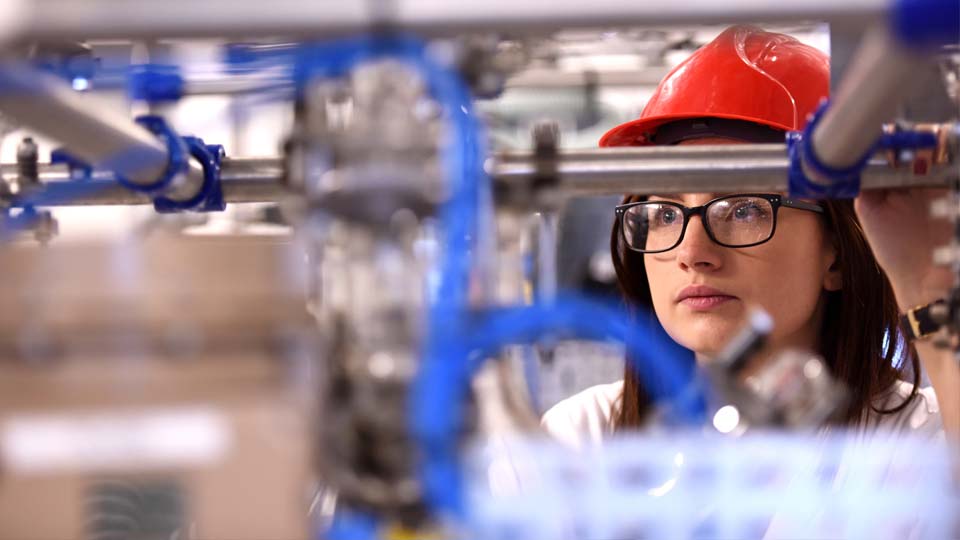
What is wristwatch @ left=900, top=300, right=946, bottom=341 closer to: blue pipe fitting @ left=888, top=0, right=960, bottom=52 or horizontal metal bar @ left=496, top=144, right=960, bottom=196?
horizontal metal bar @ left=496, top=144, right=960, bottom=196

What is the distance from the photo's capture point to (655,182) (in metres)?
0.79

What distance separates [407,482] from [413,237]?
0.15 metres

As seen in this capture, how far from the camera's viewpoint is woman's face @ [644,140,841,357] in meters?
1.23

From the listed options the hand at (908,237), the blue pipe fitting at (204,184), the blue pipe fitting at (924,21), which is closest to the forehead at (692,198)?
the hand at (908,237)

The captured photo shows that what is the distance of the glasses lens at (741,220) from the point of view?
1178 mm

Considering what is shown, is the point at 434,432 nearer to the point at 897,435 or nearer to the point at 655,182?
the point at 655,182

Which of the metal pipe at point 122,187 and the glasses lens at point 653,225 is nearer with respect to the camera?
the metal pipe at point 122,187

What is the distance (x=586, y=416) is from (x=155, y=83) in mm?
1003

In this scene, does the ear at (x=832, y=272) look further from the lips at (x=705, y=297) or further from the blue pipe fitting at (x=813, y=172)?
the blue pipe fitting at (x=813, y=172)

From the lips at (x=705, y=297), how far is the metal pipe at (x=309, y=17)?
2.45 feet

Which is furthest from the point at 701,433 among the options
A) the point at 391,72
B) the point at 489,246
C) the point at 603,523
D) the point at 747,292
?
the point at 747,292

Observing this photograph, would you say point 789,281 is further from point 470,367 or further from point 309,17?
point 309,17

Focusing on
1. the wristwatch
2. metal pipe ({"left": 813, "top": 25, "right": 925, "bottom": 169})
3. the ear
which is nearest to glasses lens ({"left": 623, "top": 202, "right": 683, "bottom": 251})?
the ear

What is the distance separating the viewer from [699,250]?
4.00 ft
